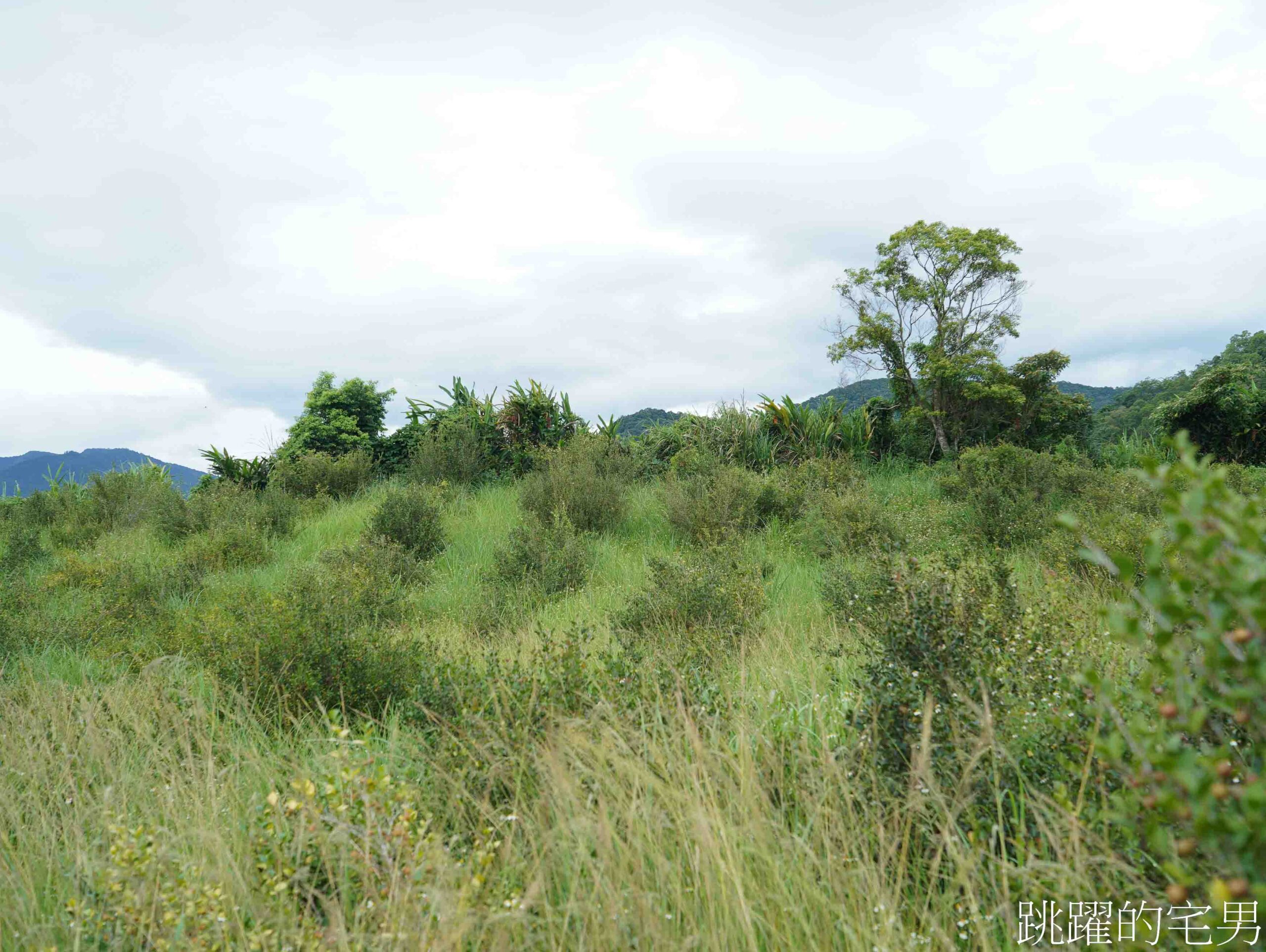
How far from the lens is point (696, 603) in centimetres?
559

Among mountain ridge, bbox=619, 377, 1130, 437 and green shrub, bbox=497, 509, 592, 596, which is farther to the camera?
mountain ridge, bbox=619, 377, 1130, 437

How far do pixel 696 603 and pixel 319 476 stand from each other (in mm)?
11145

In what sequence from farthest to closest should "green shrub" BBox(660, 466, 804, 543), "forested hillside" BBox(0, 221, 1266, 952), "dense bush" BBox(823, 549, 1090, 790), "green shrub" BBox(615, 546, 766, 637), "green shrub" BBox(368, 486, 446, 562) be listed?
1. "green shrub" BBox(368, 486, 446, 562)
2. "green shrub" BBox(660, 466, 804, 543)
3. "green shrub" BBox(615, 546, 766, 637)
4. "dense bush" BBox(823, 549, 1090, 790)
5. "forested hillside" BBox(0, 221, 1266, 952)

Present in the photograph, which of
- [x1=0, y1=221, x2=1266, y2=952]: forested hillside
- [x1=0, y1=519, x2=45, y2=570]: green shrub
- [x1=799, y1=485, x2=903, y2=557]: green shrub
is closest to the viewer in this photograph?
[x1=0, y1=221, x2=1266, y2=952]: forested hillside

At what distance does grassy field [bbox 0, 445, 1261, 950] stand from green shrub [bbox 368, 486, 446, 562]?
3410mm

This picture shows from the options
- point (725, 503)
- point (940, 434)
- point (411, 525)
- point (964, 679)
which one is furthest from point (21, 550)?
point (940, 434)

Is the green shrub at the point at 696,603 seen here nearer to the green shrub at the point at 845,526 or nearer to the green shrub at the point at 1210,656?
the green shrub at the point at 845,526

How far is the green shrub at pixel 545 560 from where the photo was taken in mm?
7492

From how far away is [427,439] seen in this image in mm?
14516

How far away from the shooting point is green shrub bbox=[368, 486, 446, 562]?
9789 mm

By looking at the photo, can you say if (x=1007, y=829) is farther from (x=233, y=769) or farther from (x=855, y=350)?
(x=855, y=350)

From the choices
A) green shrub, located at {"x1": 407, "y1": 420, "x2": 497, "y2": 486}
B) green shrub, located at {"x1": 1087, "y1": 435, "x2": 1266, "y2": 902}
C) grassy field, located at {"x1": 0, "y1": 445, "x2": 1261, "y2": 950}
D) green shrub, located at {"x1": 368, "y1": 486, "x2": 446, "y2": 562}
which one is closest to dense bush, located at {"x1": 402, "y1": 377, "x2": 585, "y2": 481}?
green shrub, located at {"x1": 407, "y1": 420, "x2": 497, "y2": 486}

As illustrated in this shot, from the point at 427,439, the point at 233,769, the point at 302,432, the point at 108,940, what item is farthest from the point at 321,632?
the point at 302,432

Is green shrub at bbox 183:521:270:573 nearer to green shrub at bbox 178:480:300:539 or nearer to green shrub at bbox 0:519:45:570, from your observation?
green shrub at bbox 178:480:300:539
